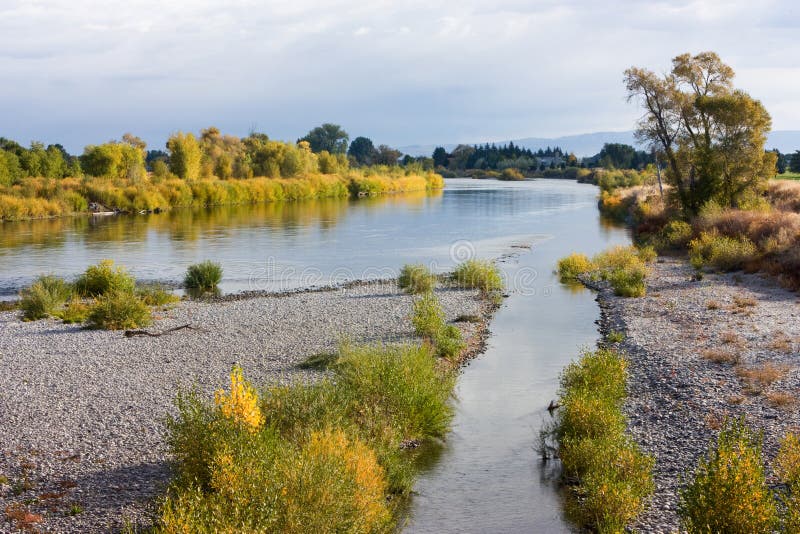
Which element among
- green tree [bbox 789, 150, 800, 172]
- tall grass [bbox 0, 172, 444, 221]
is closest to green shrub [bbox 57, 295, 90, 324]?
tall grass [bbox 0, 172, 444, 221]

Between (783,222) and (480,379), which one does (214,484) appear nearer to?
(480,379)

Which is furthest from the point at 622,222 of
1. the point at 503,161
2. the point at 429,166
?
the point at 503,161

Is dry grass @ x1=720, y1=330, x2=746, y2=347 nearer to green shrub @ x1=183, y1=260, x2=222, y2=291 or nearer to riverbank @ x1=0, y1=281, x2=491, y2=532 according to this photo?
riverbank @ x1=0, y1=281, x2=491, y2=532

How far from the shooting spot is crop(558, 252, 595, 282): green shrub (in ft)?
85.4

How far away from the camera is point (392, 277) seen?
84.6 feet

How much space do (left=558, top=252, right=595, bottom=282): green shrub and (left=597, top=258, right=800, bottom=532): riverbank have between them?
4.67 metres

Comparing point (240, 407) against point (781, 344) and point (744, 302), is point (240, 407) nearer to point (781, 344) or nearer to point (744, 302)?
point (781, 344)

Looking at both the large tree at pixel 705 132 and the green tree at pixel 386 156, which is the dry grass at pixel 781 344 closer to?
the large tree at pixel 705 132

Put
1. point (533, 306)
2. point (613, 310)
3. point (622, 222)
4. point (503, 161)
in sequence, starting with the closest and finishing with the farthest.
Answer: point (613, 310), point (533, 306), point (622, 222), point (503, 161)

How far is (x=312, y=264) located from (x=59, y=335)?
46.0 feet

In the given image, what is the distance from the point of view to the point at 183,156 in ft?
226

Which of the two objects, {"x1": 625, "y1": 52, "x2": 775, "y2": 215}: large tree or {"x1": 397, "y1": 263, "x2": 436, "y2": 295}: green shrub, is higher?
{"x1": 625, "y1": 52, "x2": 775, "y2": 215}: large tree

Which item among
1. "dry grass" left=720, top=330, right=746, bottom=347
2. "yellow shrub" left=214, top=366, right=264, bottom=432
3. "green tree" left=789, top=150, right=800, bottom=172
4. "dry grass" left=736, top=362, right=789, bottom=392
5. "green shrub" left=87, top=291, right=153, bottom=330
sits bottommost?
"dry grass" left=736, top=362, right=789, bottom=392

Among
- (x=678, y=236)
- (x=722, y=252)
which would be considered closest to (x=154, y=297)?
(x=722, y=252)
